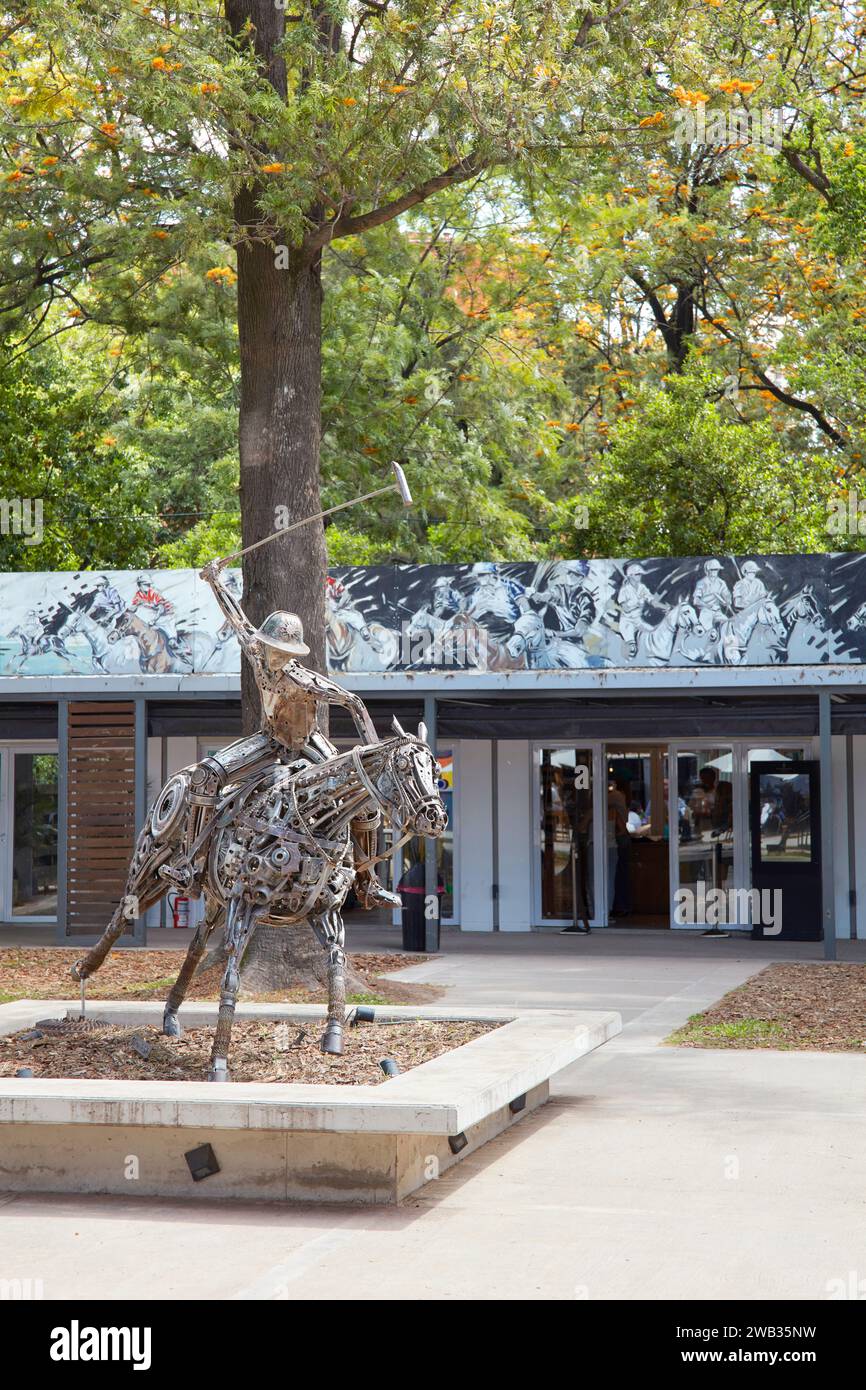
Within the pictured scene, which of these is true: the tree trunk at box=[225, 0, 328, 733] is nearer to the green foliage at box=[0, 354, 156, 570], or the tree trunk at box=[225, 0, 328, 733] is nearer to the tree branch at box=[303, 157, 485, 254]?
the tree branch at box=[303, 157, 485, 254]

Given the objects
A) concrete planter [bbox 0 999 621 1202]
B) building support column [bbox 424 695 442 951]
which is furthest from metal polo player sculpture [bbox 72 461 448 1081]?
building support column [bbox 424 695 442 951]

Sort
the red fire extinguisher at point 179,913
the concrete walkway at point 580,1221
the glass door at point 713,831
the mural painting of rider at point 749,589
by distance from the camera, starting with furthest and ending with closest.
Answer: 1. the red fire extinguisher at point 179,913
2. the glass door at point 713,831
3. the mural painting of rider at point 749,589
4. the concrete walkway at point 580,1221

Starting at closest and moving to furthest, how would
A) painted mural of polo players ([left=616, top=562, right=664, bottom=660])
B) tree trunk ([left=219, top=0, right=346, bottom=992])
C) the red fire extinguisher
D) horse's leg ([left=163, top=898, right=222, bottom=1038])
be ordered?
horse's leg ([left=163, top=898, right=222, bottom=1038]) → tree trunk ([left=219, top=0, right=346, bottom=992]) → painted mural of polo players ([left=616, top=562, right=664, bottom=660]) → the red fire extinguisher

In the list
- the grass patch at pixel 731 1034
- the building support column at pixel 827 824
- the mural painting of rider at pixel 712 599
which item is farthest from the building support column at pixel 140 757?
the grass patch at pixel 731 1034

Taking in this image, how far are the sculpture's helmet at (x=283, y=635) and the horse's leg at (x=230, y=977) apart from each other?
135 centimetres

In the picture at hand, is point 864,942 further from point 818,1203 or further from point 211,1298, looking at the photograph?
point 211,1298

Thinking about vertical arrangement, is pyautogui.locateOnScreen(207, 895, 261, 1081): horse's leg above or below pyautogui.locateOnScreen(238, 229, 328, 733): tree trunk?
below

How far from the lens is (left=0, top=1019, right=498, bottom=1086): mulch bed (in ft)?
28.2

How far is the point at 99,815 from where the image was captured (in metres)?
18.9

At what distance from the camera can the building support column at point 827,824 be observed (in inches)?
664

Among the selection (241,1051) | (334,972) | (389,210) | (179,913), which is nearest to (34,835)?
(179,913)

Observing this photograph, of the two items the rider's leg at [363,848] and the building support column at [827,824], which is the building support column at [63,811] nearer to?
A: the building support column at [827,824]

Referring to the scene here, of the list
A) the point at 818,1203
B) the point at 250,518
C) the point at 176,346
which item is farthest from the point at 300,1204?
the point at 176,346

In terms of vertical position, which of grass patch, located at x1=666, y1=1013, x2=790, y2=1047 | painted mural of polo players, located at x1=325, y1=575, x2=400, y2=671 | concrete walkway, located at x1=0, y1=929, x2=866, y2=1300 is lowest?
concrete walkway, located at x1=0, y1=929, x2=866, y2=1300
